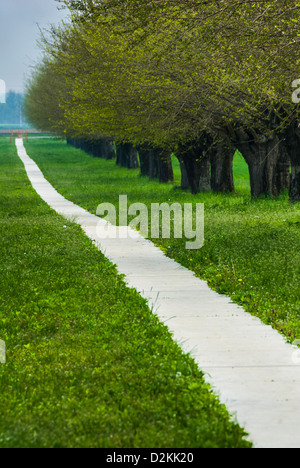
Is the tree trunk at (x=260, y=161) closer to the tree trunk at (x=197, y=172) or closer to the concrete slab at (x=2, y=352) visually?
the tree trunk at (x=197, y=172)

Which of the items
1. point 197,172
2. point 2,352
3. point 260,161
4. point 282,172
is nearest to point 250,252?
point 2,352

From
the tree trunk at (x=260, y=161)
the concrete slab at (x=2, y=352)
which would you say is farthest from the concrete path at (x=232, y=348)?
the tree trunk at (x=260, y=161)

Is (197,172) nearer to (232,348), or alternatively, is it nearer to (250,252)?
(250,252)

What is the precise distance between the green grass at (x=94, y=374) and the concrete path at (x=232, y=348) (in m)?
0.16

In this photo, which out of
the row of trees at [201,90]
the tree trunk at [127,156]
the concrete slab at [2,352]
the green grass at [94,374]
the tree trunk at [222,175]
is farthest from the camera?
the tree trunk at [127,156]

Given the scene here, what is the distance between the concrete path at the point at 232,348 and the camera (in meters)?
5.29

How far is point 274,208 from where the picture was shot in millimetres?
20062

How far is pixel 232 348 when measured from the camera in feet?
23.0

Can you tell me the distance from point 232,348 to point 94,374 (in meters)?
1.43

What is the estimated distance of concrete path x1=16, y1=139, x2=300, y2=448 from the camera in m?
5.29

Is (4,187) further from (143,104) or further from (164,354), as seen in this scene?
(164,354)

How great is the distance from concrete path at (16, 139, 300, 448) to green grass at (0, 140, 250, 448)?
16 cm

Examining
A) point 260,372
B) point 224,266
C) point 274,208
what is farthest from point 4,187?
point 260,372
